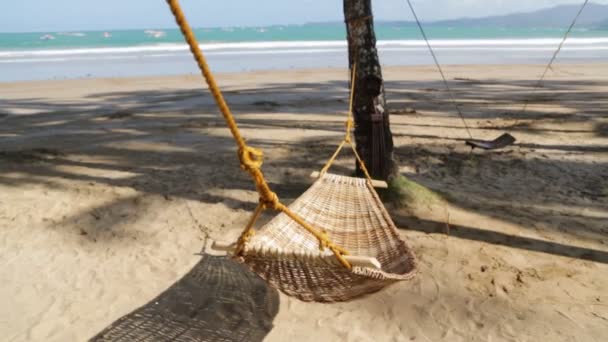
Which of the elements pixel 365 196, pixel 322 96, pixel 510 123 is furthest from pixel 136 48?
pixel 365 196

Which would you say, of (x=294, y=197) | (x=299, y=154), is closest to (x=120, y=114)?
(x=299, y=154)

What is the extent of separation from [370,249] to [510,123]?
4689mm

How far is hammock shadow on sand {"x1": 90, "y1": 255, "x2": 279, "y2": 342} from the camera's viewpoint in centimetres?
252

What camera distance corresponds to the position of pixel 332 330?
2.51 metres

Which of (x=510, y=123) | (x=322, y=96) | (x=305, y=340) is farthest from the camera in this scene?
(x=322, y=96)

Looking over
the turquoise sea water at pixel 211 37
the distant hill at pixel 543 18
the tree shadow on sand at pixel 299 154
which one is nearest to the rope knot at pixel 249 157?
the tree shadow on sand at pixel 299 154

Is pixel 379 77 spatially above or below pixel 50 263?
above

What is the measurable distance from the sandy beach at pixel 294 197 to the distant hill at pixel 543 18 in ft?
285

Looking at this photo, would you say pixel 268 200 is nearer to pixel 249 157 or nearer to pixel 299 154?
pixel 249 157

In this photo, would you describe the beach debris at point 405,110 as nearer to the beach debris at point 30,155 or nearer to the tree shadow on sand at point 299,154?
the tree shadow on sand at point 299,154

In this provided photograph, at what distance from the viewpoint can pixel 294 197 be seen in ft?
13.5

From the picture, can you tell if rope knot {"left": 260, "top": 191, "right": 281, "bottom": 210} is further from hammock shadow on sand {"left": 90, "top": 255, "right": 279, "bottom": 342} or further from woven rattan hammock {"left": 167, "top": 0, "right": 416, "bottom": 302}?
hammock shadow on sand {"left": 90, "top": 255, "right": 279, "bottom": 342}

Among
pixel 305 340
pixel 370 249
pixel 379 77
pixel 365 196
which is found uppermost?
pixel 379 77

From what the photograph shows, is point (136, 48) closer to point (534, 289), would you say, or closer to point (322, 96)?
point (322, 96)
